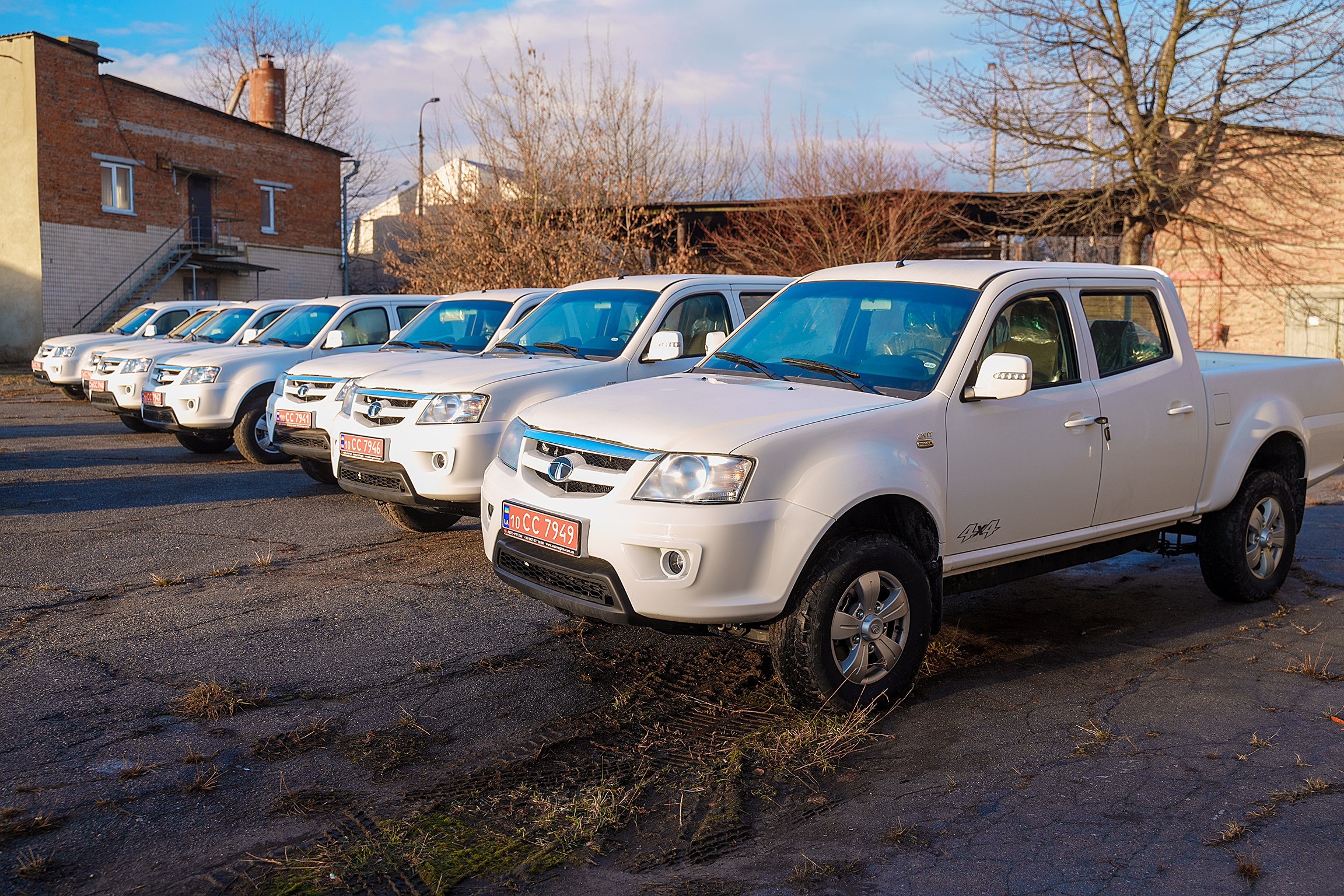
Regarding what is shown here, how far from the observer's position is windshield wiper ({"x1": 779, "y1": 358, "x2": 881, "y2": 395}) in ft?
16.0

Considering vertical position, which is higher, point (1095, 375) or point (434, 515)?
point (1095, 375)

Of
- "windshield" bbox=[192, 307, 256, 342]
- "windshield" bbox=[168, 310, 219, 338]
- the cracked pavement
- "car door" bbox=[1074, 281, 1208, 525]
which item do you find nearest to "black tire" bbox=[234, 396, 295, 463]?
"windshield" bbox=[192, 307, 256, 342]

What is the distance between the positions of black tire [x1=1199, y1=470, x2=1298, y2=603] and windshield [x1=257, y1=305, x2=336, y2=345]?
9.18 m

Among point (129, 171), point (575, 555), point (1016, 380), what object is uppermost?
point (129, 171)

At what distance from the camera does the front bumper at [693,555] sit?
13.4 ft

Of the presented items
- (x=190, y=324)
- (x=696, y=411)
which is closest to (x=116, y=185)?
(x=190, y=324)

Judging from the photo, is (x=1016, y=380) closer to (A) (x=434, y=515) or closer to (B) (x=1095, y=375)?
(B) (x=1095, y=375)

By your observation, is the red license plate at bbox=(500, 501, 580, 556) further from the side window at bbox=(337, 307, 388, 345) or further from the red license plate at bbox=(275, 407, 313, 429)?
the side window at bbox=(337, 307, 388, 345)

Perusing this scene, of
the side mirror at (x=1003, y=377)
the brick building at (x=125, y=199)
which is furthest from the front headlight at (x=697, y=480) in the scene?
the brick building at (x=125, y=199)

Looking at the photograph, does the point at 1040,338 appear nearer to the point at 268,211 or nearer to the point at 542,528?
the point at 542,528

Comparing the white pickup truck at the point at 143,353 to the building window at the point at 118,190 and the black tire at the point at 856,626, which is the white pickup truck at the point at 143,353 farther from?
the building window at the point at 118,190

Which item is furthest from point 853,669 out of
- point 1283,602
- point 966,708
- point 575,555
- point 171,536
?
point 171,536

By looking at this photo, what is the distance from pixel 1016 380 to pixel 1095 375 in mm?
997

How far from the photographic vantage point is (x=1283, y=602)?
21.7ft
